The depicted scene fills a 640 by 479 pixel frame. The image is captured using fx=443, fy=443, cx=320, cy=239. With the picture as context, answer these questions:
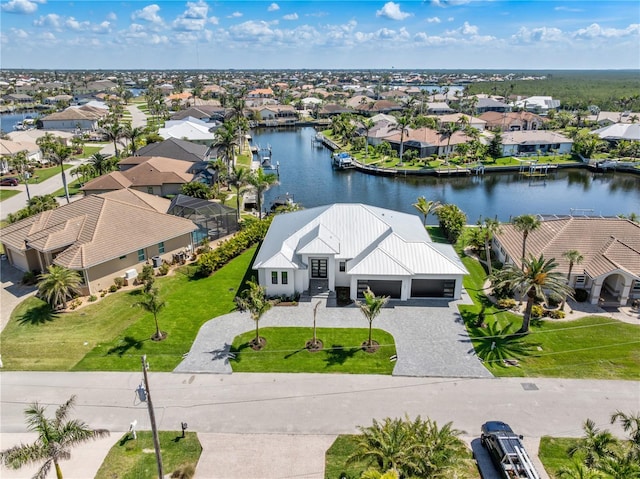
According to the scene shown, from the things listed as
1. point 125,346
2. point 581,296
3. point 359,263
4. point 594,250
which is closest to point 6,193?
point 125,346

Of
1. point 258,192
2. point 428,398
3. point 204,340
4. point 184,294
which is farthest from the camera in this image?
point 258,192

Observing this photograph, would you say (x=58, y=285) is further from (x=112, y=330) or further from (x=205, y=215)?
(x=205, y=215)

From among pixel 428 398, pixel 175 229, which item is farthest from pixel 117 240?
pixel 428 398

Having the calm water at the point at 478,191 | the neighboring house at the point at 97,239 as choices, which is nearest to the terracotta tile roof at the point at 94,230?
the neighboring house at the point at 97,239

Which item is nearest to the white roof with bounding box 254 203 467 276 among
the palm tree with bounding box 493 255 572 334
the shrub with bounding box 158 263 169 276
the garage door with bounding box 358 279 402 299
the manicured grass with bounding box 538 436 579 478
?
the garage door with bounding box 358 279 402 299

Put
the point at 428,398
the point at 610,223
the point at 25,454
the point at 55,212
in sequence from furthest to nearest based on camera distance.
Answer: the point at 55,212 → the point at 610,223 → the point at 428,398 → the point at 25,454

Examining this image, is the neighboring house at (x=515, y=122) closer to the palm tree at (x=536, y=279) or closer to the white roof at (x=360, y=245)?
the white roof at (x=360, y=245)

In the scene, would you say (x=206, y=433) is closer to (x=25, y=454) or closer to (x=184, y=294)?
(x=25, y=454)

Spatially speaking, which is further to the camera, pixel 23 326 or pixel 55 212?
pixel 55 212
